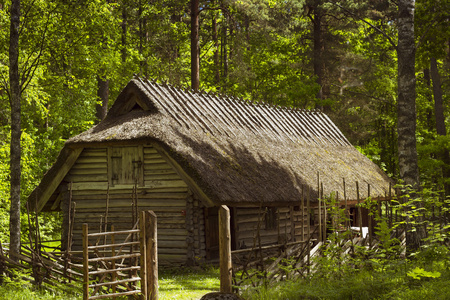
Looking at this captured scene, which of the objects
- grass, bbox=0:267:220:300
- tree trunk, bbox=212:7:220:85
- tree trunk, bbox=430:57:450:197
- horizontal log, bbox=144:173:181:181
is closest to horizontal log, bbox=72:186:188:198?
horizontal log, bbox=144:173:181:181

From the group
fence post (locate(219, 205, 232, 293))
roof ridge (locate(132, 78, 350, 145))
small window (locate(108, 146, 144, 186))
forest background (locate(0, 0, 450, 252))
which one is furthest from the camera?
forest background (locate(0, 0, 450, 252))

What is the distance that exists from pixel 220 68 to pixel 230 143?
2114cm

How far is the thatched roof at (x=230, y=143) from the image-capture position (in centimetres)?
1739

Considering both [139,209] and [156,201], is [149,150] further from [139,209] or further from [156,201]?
[139,209]

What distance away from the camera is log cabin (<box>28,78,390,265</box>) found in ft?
57.8

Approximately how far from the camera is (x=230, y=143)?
20.0m

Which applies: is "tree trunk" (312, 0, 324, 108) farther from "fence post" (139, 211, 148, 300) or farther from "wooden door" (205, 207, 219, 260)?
"fence post" (139, 211, 148, 300)

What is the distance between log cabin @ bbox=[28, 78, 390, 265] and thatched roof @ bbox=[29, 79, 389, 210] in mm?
47

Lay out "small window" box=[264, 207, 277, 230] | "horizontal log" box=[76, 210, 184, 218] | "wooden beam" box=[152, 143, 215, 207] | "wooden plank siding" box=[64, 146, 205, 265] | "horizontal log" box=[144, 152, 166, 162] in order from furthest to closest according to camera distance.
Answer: "small window" box=[264, 207, 277, 230] → "horizontal log" box=[76, 210, 184, 218] → "horizontal log" box=[144, 152, 166, 162] → "wooden plank siding" box=[64, 146, 205, 265] → "wooden beam" box=[152, 143, 215, 207]

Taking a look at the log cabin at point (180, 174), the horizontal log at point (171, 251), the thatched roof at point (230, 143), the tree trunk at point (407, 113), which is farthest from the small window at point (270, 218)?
the tree trunk at point (407, 113)

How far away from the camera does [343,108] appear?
3619 centimetres

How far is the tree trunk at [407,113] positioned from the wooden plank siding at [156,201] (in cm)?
700

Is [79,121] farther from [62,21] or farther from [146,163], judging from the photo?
[146,163]


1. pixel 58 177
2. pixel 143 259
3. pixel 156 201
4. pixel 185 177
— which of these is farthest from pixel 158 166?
pixel 143 259
